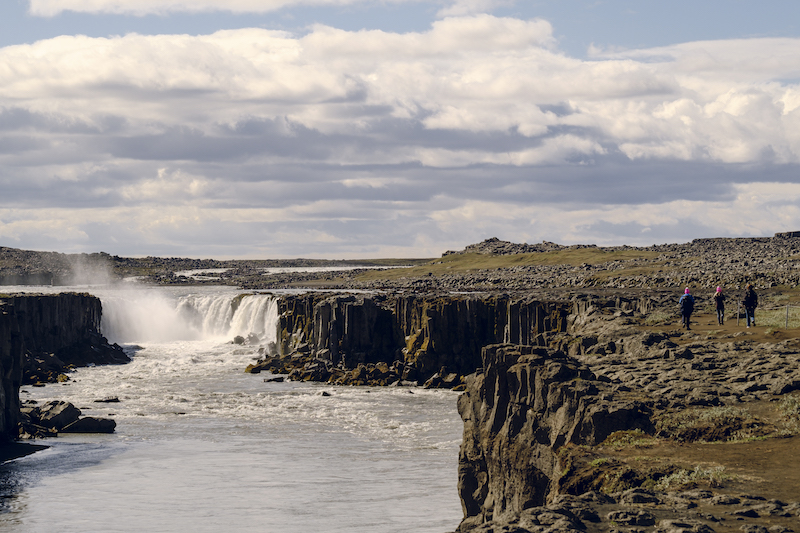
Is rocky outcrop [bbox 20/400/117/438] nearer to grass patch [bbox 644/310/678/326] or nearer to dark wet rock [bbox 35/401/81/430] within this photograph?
dark wet rock [bbox 35/401/81/430]

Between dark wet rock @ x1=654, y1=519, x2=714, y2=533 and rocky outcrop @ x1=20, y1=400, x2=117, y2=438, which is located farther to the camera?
rocky outcrop @ x1=20, y1=400, x2=117, y2=438

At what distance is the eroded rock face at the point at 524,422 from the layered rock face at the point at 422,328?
39.6 m

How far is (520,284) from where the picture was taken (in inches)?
5655

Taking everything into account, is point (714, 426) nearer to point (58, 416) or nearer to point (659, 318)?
point (659, 318)

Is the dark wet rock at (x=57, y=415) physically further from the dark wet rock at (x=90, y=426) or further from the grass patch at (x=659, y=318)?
the grass patch at (x=659, y=318)

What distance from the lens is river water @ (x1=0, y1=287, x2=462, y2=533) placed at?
41.9 meters

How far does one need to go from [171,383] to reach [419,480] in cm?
4477

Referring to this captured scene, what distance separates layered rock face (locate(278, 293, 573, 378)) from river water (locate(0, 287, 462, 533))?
22.5ft

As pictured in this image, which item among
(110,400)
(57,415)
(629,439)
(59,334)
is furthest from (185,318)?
(629,439)

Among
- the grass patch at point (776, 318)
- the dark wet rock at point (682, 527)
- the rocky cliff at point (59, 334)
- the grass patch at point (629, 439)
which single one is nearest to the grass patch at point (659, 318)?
the grass patch at point (776, 318)

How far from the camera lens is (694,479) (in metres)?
24.7

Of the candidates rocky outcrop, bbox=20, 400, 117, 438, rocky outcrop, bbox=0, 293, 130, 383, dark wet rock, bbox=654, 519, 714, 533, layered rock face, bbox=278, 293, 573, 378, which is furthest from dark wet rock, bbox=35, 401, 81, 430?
dark wet rock, bbox=654, 519, 714, 533

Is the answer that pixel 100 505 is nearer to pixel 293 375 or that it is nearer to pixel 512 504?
pixel 512 504

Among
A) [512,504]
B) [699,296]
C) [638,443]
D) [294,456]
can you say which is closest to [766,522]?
[638,443]
